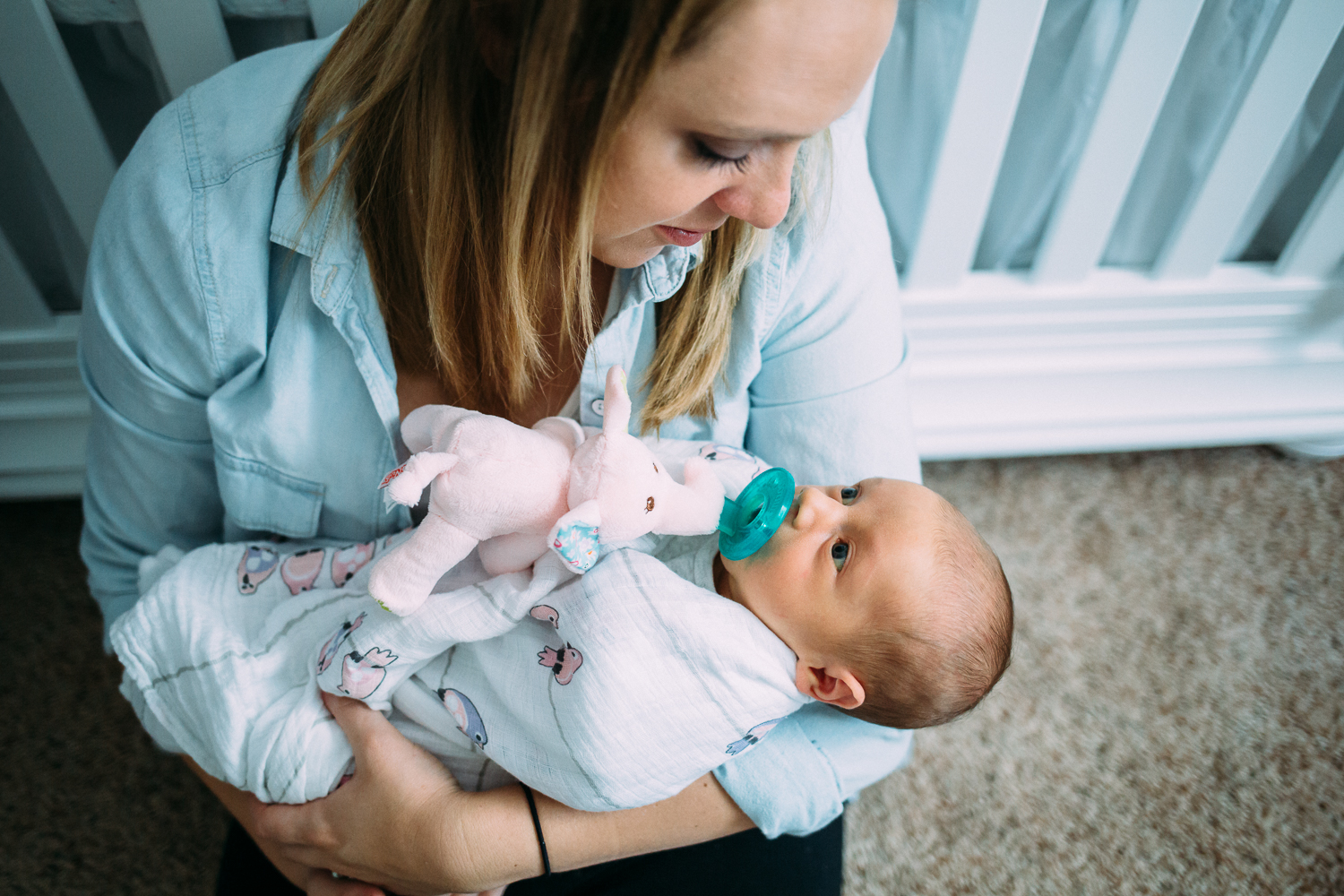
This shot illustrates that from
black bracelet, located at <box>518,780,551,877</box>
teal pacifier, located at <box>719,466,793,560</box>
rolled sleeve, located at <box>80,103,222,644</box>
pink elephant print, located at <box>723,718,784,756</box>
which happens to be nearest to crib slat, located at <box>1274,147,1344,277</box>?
teal pacifier, located at <box>719,466,793,560</box>

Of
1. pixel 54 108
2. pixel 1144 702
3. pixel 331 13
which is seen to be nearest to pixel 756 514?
pixel 331 13

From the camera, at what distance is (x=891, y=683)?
30.4 inches

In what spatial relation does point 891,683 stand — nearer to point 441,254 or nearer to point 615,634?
point 615,634

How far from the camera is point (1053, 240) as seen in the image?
3.78ft

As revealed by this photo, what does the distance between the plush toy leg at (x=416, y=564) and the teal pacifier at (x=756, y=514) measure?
0.24 metres

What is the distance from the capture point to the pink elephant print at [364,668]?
76 centimetres

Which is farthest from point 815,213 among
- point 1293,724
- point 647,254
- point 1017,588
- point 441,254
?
point 1293,724

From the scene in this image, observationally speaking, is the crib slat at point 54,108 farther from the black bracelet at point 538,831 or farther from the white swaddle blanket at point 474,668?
the black bracelet at point 538,831

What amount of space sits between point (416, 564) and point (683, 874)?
469mm

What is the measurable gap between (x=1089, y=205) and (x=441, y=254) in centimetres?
85

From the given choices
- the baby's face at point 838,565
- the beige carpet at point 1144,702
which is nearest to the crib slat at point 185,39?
the baby's face at point 838,565

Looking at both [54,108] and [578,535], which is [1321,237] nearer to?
[578,535]

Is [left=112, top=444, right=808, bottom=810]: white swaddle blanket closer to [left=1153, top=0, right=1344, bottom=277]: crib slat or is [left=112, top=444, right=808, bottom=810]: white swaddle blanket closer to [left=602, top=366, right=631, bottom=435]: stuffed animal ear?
[left=602, top=366, right=631, bottom=435]: stuffed animal ear

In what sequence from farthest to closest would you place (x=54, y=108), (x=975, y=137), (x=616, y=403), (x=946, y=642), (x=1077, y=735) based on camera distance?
1. (x=1077, y=735)
2. (x=975, y=137)
3. (x=54, y=108)
4. (x=946, y=642)
5. (x=616, y=403)
